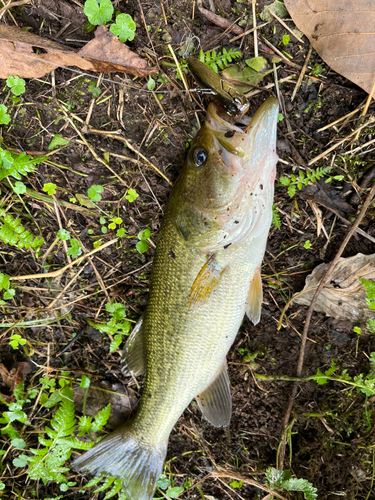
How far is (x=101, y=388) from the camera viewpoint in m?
2.77

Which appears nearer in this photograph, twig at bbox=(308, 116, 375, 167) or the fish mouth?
the fish mouth

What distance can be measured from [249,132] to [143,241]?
1.18 m

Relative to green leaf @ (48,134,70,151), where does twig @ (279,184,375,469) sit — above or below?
below

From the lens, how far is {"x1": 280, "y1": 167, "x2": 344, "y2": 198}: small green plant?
95.1 inches

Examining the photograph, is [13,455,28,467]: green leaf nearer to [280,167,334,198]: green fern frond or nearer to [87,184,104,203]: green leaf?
[87,184,104,203]: green leaf

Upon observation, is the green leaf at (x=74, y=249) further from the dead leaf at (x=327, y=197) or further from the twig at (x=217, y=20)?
the twig at (x=217, y=20)

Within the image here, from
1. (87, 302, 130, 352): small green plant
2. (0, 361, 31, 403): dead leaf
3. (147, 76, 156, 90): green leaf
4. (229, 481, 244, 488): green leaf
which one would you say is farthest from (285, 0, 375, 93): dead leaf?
(0, 361, 31, 403): dead leaf

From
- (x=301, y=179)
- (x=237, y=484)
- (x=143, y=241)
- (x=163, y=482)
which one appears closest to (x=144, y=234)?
(x=143, y=241)

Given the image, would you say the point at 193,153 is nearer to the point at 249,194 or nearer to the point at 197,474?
the point at 249,194

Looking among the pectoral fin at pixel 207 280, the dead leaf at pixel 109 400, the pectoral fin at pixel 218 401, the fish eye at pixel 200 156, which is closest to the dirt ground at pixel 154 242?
A: the dead leaf at pixel 109 400

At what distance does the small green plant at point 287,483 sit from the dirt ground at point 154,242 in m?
A: 0.15

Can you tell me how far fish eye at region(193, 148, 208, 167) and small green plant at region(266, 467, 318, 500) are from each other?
2.41 metres

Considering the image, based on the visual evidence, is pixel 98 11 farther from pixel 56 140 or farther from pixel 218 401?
pixel 218 401

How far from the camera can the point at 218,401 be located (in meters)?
2.45
